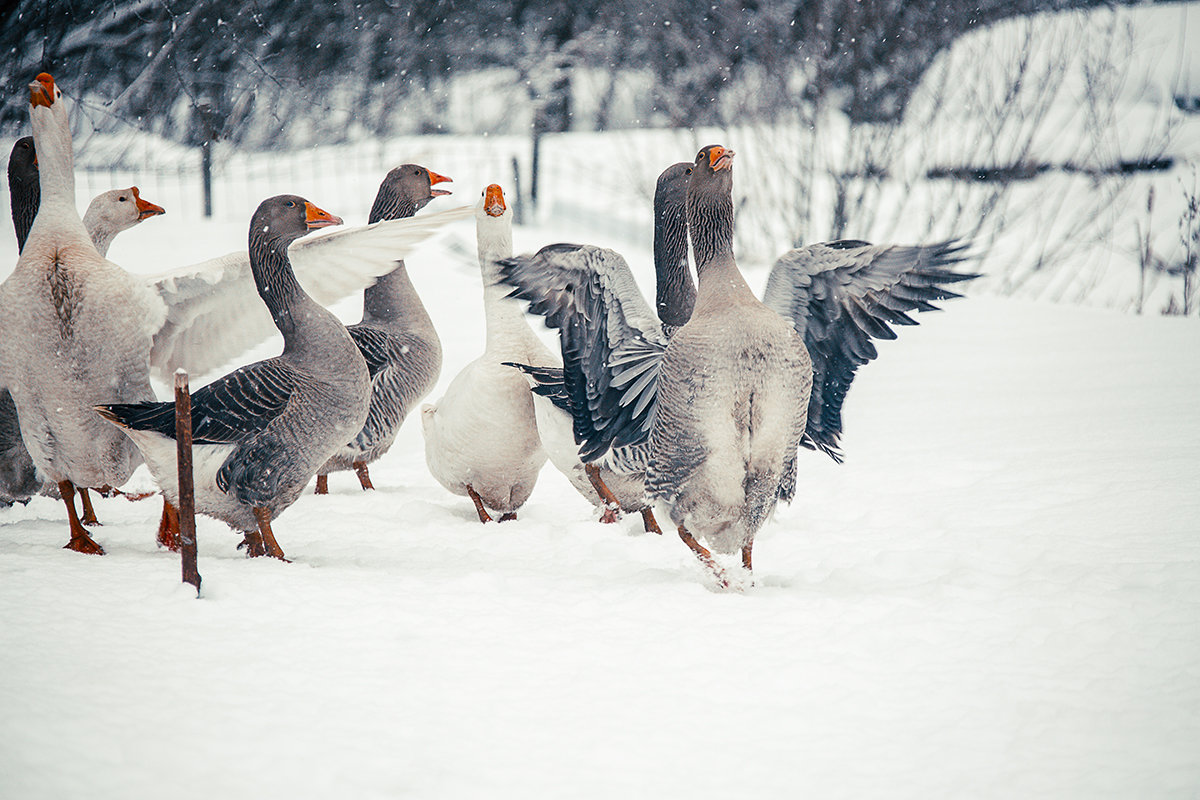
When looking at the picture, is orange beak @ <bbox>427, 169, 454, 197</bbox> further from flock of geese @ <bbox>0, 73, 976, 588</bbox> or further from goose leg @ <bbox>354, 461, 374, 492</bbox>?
goose leg @ <bbox>354, 461, 374, 492</bbox>

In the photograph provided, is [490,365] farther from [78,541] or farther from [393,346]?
[78,541]

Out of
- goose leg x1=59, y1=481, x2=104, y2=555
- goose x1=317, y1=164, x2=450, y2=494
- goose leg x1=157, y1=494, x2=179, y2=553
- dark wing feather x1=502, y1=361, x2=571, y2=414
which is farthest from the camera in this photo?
goose x1=317, y1=164, x2=450, y2=494

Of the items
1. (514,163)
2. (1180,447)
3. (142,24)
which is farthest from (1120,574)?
(514,163)

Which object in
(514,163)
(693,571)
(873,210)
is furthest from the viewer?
(514,163)

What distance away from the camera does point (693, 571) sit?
3.13 metres

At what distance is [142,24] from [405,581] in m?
4.53

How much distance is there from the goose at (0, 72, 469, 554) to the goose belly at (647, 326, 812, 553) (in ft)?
4.22

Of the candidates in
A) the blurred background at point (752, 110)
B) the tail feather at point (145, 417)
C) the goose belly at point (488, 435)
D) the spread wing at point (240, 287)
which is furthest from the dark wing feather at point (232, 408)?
the blurred background at point (752, 110)

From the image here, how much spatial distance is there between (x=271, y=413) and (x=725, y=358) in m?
1.66

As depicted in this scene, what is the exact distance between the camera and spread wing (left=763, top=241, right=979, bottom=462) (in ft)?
10.2

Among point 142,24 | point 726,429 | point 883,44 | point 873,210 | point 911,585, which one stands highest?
point 883,44

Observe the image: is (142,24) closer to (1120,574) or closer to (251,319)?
(251,319)

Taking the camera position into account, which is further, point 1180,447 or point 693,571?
point 1180,447

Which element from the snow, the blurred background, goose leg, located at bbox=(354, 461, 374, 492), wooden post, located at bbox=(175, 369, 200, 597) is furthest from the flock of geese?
the blurred background
